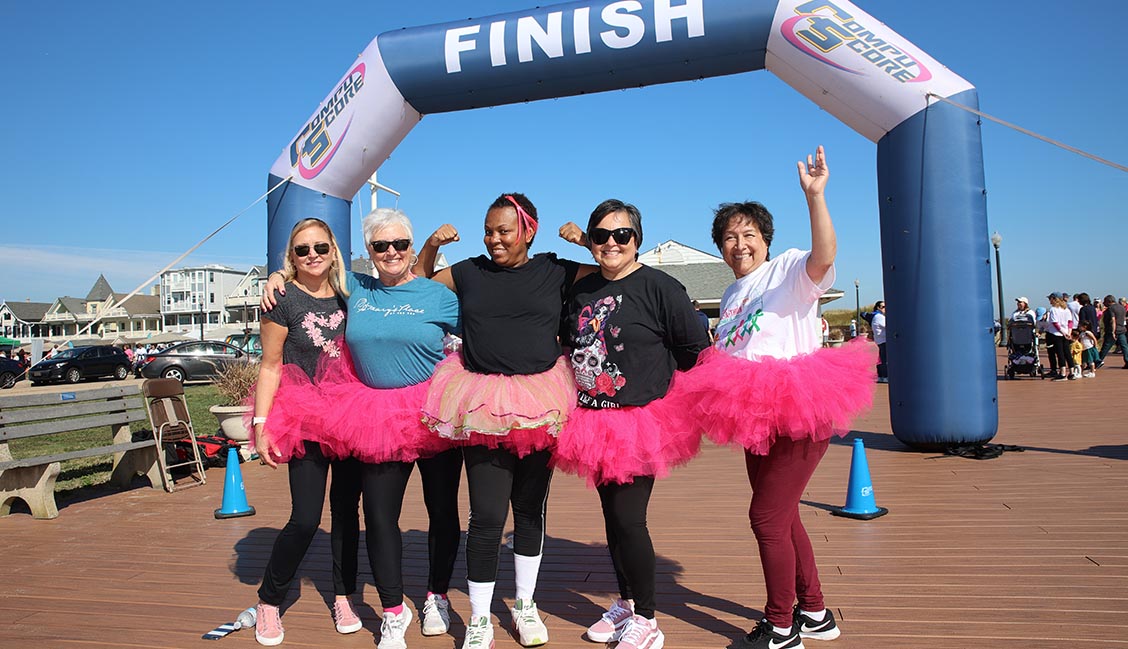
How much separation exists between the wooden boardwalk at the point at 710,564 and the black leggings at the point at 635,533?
0.25 meters

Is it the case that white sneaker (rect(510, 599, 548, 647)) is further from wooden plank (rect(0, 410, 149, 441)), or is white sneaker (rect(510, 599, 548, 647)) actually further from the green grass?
the green grass

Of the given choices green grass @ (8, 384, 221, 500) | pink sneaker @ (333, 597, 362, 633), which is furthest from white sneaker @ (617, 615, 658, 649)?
green grass @ (8, 384, 221, 500)

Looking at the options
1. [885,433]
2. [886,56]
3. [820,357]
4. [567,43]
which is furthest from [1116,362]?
[820,357]

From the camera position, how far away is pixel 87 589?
163 inches

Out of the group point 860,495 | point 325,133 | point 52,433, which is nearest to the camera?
point 860,495

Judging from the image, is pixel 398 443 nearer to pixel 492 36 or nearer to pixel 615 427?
pixel 615 427

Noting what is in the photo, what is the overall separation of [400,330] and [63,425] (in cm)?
449

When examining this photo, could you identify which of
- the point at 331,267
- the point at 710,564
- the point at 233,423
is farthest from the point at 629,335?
the point at 233,423

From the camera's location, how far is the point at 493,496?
124 inches

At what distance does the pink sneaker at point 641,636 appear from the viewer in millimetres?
3049

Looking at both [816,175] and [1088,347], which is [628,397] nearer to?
[816,175]

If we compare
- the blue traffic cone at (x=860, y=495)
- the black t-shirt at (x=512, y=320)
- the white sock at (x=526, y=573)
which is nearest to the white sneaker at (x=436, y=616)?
the white sock at (x=526, y=573)

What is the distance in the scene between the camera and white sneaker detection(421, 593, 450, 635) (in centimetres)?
339

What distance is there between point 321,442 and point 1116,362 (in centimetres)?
2296
